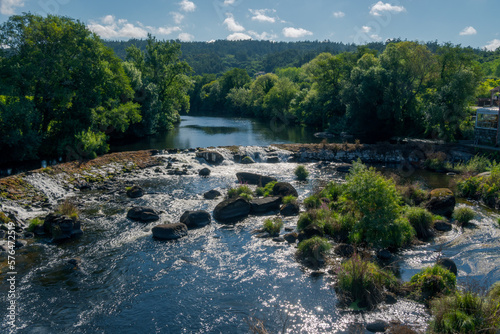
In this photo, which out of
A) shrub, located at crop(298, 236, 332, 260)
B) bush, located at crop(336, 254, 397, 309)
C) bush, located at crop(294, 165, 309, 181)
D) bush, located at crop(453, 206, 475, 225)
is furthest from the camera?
bush, located at crop(294, 165, 309, 181)

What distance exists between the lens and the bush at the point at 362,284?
504 inches

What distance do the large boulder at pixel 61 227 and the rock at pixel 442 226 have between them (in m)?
20.4

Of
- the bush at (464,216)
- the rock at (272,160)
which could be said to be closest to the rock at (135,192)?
the rock at (272,160)

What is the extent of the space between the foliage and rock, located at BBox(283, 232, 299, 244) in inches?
122

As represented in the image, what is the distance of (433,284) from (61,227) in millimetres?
18406

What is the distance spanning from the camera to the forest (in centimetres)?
3131

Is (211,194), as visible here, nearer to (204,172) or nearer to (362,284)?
(204,172)

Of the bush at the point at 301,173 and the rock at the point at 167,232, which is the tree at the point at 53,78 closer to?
the rock at the point at 167,232

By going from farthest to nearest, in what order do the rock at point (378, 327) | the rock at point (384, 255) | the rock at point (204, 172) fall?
1. the rock at point (204, 172)
2. the rock at point (384, 255)
3. the rock at point (378, 327)

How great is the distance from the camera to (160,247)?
17.9m

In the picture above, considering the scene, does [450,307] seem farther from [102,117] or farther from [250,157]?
[102,117]

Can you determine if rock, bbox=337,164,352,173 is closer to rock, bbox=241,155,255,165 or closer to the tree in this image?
rock, bbox=241,155,255,165

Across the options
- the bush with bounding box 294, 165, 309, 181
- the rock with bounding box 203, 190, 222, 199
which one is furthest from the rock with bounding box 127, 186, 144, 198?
the bush with bounding box 294, 165, 309, 181

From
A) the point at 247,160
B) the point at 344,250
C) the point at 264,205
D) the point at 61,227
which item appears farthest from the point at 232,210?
the point at 247,160
